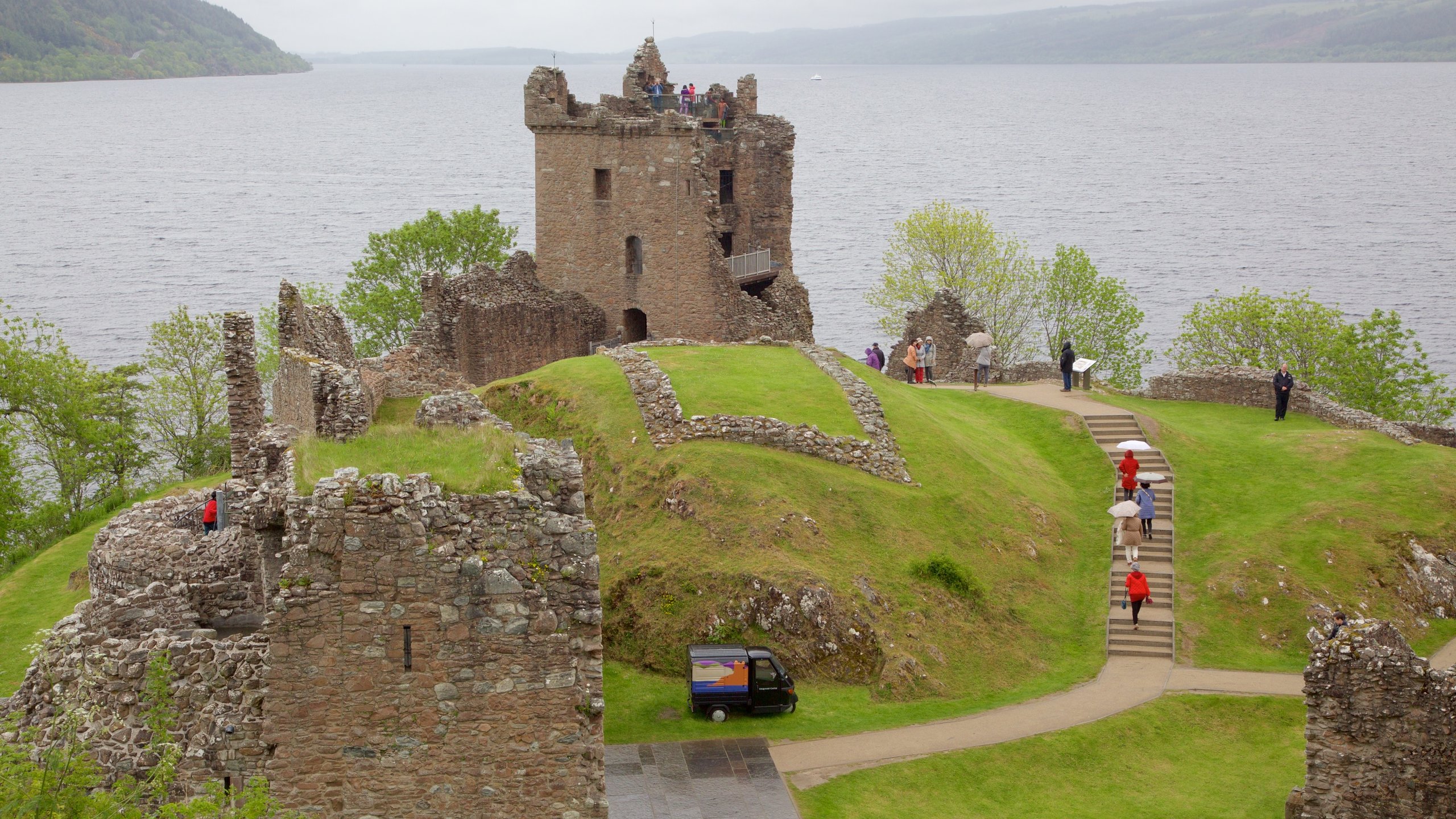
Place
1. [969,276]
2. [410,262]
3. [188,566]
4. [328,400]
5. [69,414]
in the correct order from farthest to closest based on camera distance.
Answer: [969,276] → [410,262] → [69,414] → [328,400] → [188,566]

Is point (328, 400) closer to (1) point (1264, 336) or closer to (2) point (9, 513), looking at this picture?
(2) point (9, 513)

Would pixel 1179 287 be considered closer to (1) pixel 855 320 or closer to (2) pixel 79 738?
(1) pixel 855 320

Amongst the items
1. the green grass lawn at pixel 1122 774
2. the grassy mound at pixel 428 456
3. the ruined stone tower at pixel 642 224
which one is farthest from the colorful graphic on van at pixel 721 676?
the ruined stone tower at pixel 642 224

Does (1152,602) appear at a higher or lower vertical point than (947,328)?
lower

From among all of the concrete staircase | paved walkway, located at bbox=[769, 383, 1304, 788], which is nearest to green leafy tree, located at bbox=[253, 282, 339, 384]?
the concrete staircase

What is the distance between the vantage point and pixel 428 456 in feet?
65.0

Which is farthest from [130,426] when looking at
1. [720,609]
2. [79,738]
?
[79,738]

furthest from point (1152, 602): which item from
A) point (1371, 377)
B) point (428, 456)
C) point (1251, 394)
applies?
point (1371, 377)

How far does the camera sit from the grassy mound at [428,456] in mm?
18922

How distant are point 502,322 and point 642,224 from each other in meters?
6.72

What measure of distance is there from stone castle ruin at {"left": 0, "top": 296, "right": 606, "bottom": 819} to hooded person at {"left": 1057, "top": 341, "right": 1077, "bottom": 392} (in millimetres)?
33004

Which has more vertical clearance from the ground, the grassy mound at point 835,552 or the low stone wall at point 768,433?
the low stone wall at point 768,433

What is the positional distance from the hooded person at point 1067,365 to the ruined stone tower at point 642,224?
1089 centimetres

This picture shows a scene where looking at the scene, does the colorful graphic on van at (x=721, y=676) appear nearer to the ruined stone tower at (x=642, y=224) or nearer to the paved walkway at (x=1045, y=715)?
the paved walkway at (x=1045, y=715)
